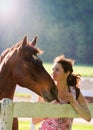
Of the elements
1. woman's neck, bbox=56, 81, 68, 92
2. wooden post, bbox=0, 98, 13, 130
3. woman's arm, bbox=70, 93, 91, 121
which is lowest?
wooden post, bbox=0, 98, 13, 130

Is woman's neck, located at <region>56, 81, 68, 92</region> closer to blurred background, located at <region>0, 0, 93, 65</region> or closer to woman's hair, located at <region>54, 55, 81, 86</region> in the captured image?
woman's hair, located at <region>54, 55, 81, 86</region>

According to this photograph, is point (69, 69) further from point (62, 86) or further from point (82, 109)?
point (82, 109)

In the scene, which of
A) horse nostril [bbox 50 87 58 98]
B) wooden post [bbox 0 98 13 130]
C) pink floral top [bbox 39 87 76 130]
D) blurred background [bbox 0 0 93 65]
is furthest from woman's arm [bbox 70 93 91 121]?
blurred background [bbox 0 0 93 65]

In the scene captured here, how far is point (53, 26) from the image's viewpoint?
2441 inches

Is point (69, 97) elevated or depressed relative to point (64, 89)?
depressed

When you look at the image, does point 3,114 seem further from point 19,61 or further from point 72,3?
point 72,3

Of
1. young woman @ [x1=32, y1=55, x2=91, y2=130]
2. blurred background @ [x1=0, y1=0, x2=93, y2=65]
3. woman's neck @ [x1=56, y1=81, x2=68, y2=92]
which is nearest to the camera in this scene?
young woman @ [x1=32, y1=55, x2=91, y2=130]

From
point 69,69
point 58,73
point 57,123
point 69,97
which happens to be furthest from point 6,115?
point 69,69

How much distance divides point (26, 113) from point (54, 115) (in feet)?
0.93

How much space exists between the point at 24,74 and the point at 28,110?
0.78 meters

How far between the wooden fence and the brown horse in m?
0.43

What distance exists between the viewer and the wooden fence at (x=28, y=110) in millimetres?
3332

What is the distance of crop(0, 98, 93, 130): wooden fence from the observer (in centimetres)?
333

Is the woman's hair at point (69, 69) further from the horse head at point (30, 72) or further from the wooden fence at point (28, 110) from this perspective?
the wooden fence at point (28, 110)
